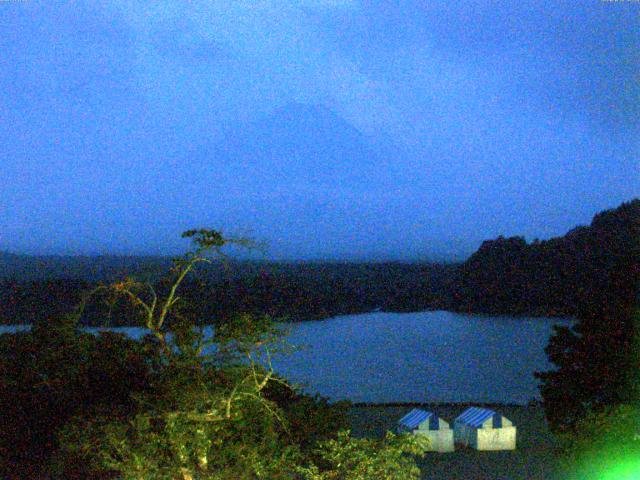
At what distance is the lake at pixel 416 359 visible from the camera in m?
14.6

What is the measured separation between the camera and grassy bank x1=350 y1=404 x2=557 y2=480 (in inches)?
365

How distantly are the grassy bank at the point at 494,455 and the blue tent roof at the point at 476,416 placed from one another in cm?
44

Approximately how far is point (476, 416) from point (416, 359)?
636 cm

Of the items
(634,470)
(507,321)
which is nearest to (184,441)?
(634,470)

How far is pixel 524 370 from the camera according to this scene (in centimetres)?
1608

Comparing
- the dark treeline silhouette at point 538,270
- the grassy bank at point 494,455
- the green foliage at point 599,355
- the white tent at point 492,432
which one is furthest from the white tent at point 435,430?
the dark treeline silhouette at point 538,270

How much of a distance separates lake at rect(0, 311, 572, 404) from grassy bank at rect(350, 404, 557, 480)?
0.82 m

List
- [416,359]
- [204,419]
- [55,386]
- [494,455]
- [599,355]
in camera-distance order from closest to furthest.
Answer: [204,419] < [599,355] < [55,386] < [494,455] < [416,359]

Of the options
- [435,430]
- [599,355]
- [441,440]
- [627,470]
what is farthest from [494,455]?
[627,470]

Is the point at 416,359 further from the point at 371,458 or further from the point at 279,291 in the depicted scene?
the point at 371,458

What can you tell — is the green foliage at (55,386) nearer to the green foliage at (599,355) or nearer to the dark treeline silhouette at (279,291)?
the dark treeline silhouette at (279,291)

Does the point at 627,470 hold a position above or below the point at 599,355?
below

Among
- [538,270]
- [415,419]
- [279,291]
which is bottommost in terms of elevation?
[415,419]

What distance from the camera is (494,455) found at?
10.3m
